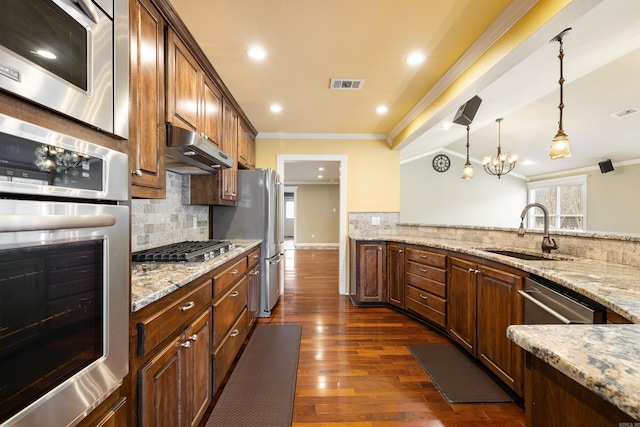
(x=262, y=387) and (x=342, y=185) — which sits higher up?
(x=342, y=185)

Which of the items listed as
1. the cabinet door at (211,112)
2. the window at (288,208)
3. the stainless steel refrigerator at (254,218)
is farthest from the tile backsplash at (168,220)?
the window at (288,208)

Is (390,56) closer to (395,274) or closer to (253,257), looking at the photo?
(253,257)

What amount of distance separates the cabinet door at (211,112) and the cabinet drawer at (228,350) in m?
1.55

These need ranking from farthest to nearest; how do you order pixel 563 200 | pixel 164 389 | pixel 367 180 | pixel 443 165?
1. pixel 443 165
2. pixel 563 200
3. pixel 367 180
4. pixel 164 389

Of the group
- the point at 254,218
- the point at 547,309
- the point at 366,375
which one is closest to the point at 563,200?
the point at 547,309

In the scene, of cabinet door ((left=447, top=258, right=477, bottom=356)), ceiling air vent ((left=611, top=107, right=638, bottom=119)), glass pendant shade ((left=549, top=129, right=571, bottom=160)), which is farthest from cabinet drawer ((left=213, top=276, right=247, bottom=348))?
ceiling air vent ((left=611, top=107, right=638, bottom=119))

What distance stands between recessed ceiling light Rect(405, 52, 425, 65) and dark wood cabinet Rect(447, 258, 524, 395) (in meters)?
1.67

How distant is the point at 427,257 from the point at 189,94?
2.61 meters

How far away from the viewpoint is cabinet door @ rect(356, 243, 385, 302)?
11.4ft

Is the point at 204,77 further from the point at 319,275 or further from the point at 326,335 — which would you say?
the point at 319,275

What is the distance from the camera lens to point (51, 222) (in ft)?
2.04

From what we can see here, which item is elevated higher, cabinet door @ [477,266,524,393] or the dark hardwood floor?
cabinet door @ [477,266,524,393]

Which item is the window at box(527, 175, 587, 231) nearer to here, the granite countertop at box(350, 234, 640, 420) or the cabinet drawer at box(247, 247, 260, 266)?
the granite countertop at box(350, 234, 640, 420)

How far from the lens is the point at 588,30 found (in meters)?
1.94
